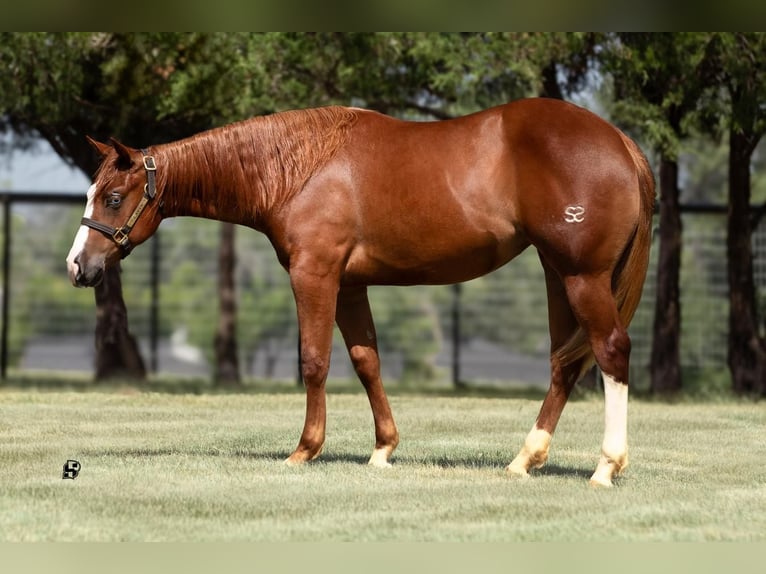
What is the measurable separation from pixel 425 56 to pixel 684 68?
2.76 meters

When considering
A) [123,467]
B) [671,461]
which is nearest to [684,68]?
[671,461]

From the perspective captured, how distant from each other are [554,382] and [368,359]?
1.12 m

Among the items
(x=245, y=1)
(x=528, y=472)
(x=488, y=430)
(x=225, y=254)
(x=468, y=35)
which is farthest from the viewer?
(x=225, y=254)

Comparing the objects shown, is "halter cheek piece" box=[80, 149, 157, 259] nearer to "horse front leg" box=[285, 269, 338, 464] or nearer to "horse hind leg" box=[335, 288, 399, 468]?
"horse front leg" box=[285, 269, 338, 464]

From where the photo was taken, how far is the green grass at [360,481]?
5.35 meters

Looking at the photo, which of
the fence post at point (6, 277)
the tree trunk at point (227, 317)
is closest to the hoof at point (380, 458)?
the fence post at point (6, 277)

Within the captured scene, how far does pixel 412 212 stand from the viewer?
6977mm

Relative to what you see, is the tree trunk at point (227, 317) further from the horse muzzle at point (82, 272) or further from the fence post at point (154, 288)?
the horse muzzle at point (82, 272)

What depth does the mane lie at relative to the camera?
7176 millimetres

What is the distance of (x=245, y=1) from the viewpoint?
6.26 m

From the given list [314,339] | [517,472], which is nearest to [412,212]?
[314,339]

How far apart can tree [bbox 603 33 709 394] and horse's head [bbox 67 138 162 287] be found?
6.57 metres

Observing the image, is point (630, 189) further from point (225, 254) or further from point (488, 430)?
point (225, 254)

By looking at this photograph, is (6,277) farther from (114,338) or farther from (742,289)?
(742,289)
